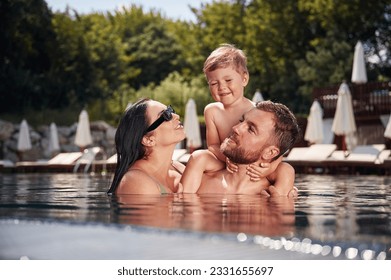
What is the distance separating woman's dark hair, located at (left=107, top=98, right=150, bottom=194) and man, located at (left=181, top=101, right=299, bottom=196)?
0.45 metres

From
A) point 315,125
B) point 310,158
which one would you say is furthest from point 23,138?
point 310,158

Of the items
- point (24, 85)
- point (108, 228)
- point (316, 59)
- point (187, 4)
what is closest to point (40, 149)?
point (24, 85)

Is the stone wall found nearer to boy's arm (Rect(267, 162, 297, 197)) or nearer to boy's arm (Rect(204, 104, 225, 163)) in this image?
boy's arm (Rect(204, 104, 225, 163))

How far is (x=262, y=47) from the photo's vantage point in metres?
41.2

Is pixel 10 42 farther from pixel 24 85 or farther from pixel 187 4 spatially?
pixel 187 4

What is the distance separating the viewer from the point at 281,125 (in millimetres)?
5660

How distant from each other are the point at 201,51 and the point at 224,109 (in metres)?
40.5

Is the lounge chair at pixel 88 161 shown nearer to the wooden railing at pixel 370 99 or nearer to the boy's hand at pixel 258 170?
the wooden railing at pixel 370 99

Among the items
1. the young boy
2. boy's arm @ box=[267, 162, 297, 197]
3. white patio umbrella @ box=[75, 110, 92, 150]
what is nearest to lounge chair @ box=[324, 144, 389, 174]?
white patio umbrella @ box=[75, 110, 92, 150]

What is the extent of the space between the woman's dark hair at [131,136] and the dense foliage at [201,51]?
27294mm

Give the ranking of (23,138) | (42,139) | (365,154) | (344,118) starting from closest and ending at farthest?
(365,154) < (344,118) < (23,138) < (42,139)

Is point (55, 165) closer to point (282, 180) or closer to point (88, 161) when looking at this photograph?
point (88, 161)

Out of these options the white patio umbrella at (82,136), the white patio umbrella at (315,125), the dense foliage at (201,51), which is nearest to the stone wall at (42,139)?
the dense foliage at (201,51)

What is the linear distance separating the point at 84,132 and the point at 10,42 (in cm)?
1029
